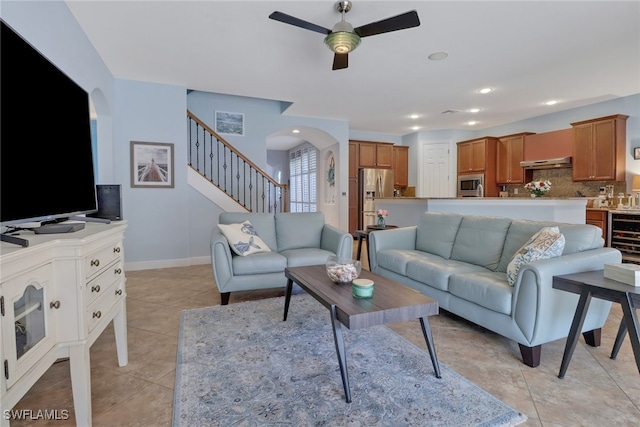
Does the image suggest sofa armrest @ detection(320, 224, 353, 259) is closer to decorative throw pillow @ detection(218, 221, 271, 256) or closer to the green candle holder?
decorative throw pillow @ detection(218, 221, 271, 256)

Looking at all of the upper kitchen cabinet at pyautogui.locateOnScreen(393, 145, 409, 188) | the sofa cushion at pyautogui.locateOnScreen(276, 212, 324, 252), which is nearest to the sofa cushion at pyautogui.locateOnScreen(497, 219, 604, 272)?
the sofa cushion at pyautogui.locateOnScreen(276, 212, 324, 252)

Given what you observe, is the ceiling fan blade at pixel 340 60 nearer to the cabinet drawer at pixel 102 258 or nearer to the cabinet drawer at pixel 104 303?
the cabinet drawer at pixel 102 258

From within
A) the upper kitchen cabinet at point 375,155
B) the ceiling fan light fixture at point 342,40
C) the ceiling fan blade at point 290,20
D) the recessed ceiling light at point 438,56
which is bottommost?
the upper kitchen cabinet at point 375,155

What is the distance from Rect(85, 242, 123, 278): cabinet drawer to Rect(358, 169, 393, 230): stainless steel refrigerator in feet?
19.6

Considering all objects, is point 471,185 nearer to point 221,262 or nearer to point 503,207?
point 503,207

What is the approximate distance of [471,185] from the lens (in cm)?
728

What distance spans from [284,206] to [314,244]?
2.26 m

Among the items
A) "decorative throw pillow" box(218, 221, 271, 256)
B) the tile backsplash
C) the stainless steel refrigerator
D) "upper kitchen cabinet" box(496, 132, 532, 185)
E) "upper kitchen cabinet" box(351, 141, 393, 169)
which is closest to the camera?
"decorative throw pillow" box(218, 221, 271, 256)

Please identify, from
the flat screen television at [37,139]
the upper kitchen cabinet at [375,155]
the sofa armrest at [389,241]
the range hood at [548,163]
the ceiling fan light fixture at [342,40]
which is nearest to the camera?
the flat screen television at [37,139]

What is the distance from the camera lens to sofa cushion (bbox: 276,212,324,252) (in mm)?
3766

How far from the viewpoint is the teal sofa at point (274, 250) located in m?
3.01

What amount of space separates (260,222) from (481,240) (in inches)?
91.5

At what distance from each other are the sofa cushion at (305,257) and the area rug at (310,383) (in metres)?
0.76

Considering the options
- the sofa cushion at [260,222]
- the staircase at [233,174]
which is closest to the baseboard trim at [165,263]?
the staircase at [233,174]
